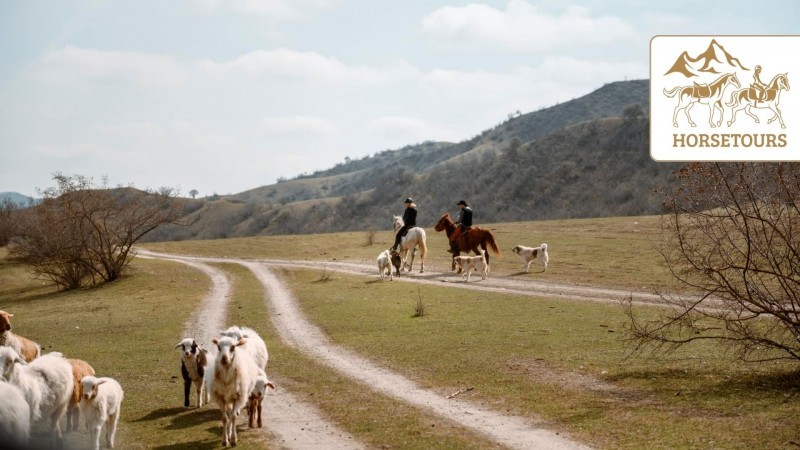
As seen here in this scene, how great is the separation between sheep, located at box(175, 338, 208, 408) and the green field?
44cm

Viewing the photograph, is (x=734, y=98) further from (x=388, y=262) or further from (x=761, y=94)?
(x=388, y=262)

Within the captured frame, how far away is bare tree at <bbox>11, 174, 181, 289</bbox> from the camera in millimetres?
47219

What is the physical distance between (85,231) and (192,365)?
35.8 metres

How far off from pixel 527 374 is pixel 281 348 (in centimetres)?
848

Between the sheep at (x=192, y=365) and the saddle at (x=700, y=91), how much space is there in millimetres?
12241

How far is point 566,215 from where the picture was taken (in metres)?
113

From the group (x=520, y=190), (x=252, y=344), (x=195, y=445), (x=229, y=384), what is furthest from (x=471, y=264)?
(x=520, y=190)

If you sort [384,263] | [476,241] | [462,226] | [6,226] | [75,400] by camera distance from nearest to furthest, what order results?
[75,400] < [384,263] < [476,241] < [462,226] < [6,226]

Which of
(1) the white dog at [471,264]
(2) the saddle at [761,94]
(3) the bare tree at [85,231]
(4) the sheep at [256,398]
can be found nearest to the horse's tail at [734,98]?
(2) the saddle at [761,94]

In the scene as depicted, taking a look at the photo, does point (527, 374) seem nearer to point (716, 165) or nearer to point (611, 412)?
point (611, 412)

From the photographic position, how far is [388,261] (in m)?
38.0

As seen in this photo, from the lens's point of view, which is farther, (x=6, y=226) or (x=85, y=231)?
(x=6, y=226)

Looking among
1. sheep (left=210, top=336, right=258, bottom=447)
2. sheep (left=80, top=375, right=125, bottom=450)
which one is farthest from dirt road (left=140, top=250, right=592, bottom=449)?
sheep (left=80, top=375, right=125, bottom=450)

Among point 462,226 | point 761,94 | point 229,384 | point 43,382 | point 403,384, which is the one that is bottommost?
point 403,384
